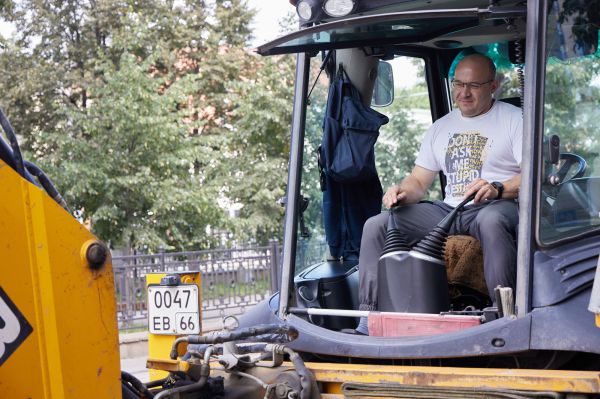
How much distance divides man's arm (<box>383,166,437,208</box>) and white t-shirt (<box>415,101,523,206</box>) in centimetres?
5

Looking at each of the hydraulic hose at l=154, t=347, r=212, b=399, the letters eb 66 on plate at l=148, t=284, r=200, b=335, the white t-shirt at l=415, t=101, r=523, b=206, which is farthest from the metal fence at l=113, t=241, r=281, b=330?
the hydraulic hose at l=154, t=347, r=212, b=399

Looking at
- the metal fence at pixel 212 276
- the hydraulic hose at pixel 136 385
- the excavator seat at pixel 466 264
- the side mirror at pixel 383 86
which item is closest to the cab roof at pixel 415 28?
the side mirror at pixel 383 86

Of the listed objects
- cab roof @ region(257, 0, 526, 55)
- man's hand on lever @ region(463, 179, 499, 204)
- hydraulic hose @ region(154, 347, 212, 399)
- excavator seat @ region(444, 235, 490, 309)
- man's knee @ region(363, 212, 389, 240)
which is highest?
cab roof @ region(257, 0, 526, 55)

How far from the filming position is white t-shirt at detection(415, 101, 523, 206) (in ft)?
14.9

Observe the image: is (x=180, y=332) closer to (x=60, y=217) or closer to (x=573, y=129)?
(x=60, y=217)

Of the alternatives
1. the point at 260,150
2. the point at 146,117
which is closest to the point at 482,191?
the point at 146,117

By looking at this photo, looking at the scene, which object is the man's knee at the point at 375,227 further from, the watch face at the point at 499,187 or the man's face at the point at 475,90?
the man's face at the point at 475,90

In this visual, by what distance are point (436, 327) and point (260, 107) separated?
17.8 m

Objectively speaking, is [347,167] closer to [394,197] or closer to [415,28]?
[394,197]

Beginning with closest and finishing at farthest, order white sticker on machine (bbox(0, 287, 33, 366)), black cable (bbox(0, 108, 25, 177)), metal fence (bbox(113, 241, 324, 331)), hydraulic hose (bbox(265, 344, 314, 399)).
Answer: white sticker on machine (bbox(0, 287, 33, 366)), black cable (bbox(0, 108, 25, 177)), hydraulic hose (bbox(265, 344, 314, 399)), metal fence (bbox(113, 241, 324, 331))

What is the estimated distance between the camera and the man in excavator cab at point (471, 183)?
4121mm

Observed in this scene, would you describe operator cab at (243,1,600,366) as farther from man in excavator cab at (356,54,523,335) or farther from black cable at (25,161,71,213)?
black cable at (25,161,71,213)

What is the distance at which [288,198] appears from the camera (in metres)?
4.91

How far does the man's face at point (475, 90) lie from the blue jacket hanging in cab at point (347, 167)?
47 centimetres
